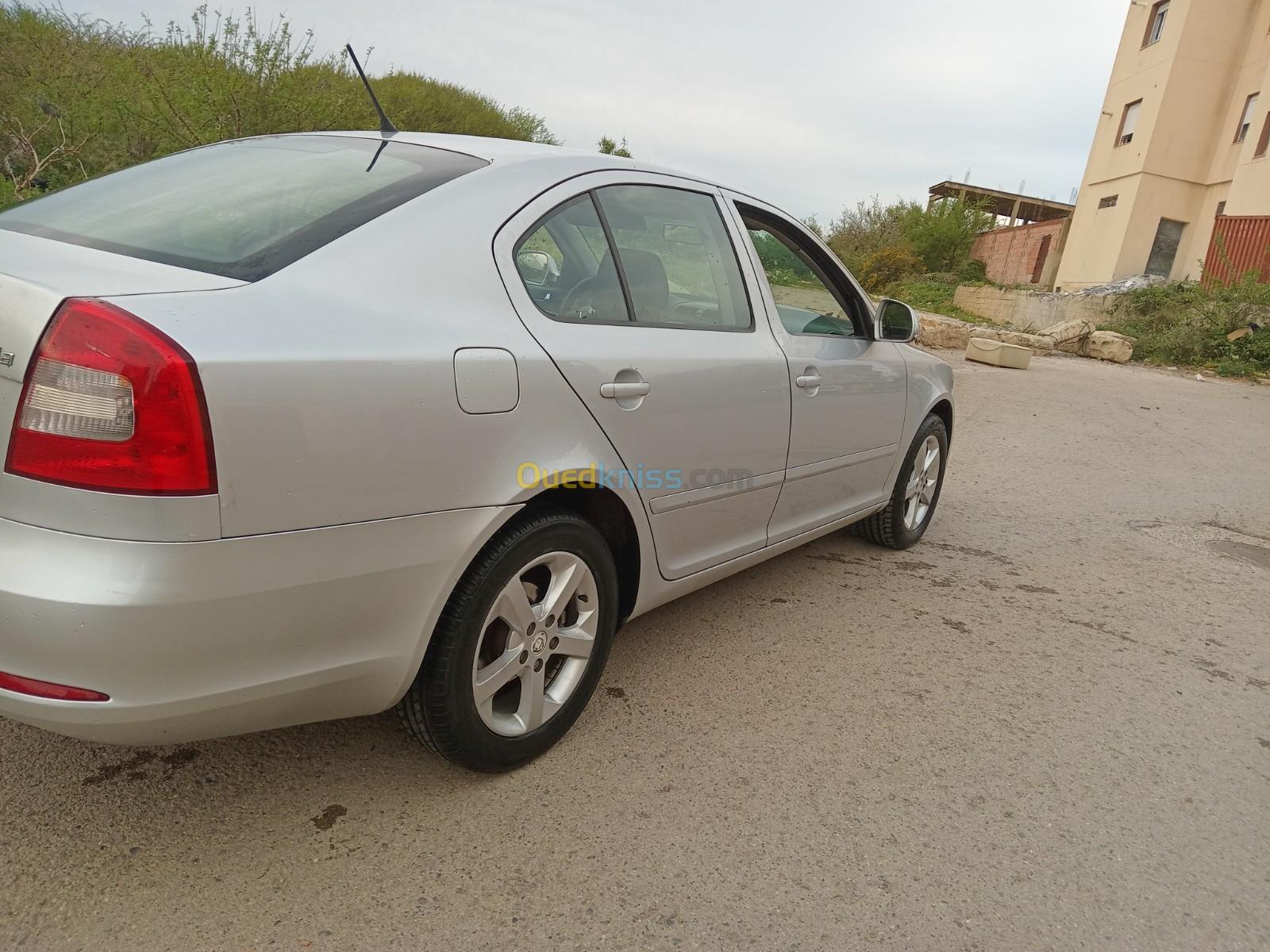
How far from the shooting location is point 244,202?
2.08m

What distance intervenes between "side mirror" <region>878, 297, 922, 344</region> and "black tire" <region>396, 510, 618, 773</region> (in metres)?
1.95

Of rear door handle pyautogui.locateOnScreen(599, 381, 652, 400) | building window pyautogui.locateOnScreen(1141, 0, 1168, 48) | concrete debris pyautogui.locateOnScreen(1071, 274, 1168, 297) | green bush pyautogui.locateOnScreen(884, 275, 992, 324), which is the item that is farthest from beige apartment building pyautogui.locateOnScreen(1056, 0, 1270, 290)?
rear door handle pyautogui.locateOnScreen(599, 381, 652, 400)

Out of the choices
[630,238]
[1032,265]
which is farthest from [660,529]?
[1032,265]

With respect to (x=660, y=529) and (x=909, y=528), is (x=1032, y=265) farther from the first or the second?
(x=660, y=529)

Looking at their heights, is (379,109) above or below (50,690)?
above

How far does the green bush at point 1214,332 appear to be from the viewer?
46.1 ft

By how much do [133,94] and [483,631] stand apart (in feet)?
46.3

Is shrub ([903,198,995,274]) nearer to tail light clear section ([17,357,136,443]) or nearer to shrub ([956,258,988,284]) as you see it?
shrub ([956,258,988,284])

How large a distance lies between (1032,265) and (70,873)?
1221 inches

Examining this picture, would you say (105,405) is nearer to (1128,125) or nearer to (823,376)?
(823,376)

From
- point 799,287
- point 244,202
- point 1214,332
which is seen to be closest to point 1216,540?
point 799,287

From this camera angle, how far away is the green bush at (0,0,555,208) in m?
11.7

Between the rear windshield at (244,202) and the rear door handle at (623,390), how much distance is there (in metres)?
0.65

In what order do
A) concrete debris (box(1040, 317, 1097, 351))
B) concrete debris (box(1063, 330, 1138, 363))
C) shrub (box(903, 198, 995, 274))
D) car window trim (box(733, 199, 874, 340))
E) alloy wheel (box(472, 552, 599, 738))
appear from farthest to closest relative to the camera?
shrub (box(903, 198, 995, 274)) < concrete debris (box(1040, 317, 1097, 351)) < concrete debris (box(1063, 330, 1138, 363)) < car window trim (box(733, 199, 874, 340)) < alloy wheel (box(472, 552, 599, 738))
